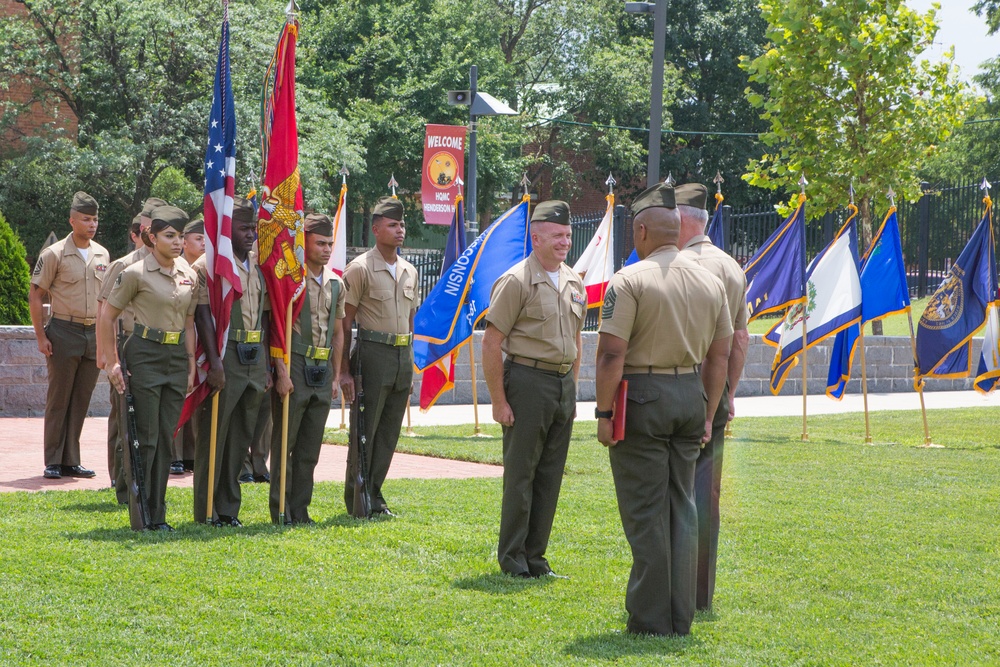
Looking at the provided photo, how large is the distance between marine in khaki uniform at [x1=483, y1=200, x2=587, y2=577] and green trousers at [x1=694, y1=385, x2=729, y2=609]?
977 millimetres

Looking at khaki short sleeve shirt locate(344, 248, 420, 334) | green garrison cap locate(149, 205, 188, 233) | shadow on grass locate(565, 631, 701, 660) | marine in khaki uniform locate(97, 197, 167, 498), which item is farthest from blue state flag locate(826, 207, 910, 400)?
shadow on grass locate(565, 631, 701, 660)

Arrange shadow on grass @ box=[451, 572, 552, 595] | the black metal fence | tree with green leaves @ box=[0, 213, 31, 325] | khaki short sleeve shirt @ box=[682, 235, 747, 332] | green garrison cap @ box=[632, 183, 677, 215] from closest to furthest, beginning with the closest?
green garrison cap @ box=[632, 183, 677, 215], khaki short sleeve shirt @ box=[682, 235, 747, 332], shadow on grass @ box=[451, 572, 552, 595], tree with green leaves @ box=[0, 213, 31, 325], the black metal fence

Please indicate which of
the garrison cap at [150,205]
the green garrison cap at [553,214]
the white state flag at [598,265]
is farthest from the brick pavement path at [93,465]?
the green garrison cap at [553,214]

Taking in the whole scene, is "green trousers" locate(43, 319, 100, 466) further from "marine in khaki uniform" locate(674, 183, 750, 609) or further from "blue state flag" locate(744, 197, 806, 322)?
"blue state flag" locate(744, 197, 806, 322)

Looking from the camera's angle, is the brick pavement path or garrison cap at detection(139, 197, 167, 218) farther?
the brick pavement path

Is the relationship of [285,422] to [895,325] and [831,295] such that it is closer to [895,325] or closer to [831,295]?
[831,295]

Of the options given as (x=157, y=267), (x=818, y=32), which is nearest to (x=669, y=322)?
(x=157, y=267)

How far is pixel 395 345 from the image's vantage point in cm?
812

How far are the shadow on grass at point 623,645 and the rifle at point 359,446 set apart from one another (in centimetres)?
288

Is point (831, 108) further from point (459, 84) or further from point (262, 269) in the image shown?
point (459, 84)

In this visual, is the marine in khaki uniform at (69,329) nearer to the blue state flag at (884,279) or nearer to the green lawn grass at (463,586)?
the green lawn grass at (463,586)

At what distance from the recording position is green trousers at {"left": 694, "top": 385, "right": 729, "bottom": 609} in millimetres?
6059

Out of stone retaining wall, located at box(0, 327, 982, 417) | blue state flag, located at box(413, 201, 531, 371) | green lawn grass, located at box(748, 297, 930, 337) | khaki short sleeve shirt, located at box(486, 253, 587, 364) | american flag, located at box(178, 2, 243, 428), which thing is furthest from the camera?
green lawn grass, located at box(748, 297, 930, 337)

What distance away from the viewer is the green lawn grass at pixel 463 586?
209 inches
